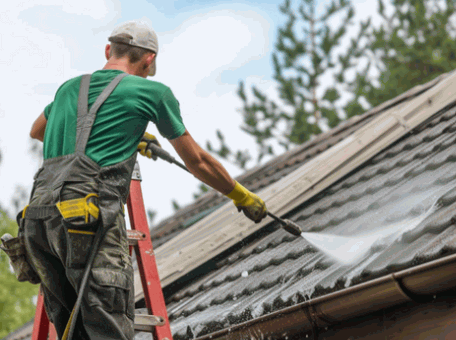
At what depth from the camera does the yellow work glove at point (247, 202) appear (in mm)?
3332

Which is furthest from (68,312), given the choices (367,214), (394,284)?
(367,214)

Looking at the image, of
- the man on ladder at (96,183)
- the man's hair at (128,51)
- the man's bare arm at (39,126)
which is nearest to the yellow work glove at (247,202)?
the man on ladder at (96,183)

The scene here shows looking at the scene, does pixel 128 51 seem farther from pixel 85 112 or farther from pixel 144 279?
pixel 144 279

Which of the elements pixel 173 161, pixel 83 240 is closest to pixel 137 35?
pixel 83 240

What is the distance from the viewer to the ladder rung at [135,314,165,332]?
3164 millimetres

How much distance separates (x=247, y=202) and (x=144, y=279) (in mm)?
806

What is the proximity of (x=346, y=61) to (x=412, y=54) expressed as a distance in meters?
3.31

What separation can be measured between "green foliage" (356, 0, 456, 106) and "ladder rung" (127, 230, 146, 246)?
1759cm

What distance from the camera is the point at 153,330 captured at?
3.28 metres

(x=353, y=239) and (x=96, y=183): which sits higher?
(x=96, y=183)

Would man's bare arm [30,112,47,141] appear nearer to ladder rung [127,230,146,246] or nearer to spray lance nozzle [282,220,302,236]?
ladder rung [127,230,146,246]

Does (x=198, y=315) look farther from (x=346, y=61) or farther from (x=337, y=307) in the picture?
(x=346, y=61)

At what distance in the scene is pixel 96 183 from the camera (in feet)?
8.39

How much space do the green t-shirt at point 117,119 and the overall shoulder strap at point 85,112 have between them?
2 cm
